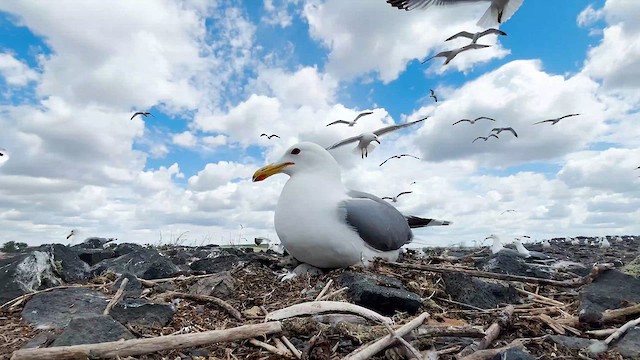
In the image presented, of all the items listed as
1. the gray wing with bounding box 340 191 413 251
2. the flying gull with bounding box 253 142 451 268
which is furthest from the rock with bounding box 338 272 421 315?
the gray wing with bounding box 340 191 413 251

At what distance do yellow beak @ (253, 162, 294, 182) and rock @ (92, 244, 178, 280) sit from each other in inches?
56.7

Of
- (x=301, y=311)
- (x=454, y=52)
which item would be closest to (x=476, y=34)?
(x=454, y=52)

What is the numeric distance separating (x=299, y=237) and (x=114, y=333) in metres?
2.44

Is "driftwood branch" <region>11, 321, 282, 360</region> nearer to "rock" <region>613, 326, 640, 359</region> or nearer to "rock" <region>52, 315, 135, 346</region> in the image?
"rock" <region>52, 315, 135, 346</region>

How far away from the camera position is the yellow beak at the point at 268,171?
19.6 ft

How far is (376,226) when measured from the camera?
Result: 18.2 feet

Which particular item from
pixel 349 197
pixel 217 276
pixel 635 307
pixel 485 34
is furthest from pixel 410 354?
pixel 485 34

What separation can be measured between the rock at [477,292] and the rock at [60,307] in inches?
125

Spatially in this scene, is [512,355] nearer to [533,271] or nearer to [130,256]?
[533,271]

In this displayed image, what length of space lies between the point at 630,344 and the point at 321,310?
2052 millimetres

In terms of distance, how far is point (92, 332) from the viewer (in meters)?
3.13

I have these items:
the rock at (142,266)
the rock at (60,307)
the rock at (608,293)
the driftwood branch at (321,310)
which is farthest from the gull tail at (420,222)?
the rock at (60,307)

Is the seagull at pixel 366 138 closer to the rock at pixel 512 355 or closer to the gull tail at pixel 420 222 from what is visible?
the gull tail at pixel 420 222

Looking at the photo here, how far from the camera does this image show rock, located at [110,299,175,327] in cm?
364
